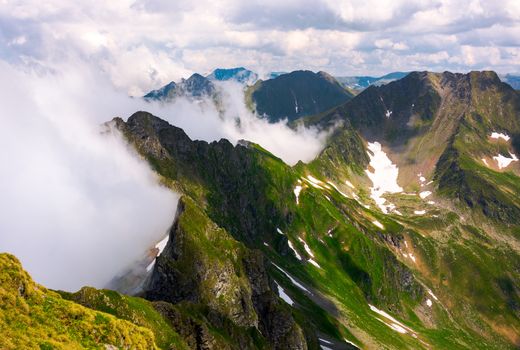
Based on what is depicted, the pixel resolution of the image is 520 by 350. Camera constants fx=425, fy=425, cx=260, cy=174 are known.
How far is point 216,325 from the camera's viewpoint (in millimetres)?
87625

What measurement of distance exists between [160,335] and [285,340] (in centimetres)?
5151

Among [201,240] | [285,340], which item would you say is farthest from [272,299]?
[201,240]

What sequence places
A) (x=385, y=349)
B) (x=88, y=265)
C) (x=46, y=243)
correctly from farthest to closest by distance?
(x=46, y=243), (x=385, y=349), (x=88, y=265)

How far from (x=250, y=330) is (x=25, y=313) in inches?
2811

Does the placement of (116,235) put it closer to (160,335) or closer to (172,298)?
(172,298)

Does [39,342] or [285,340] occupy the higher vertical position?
[39,342]

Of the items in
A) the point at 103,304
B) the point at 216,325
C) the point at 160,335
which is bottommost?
the point at 216,325

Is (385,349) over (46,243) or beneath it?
beneath

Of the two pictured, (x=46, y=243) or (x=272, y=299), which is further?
(x=46, y=243)

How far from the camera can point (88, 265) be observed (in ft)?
456

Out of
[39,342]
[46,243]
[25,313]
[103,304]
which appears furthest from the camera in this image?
[46,243]

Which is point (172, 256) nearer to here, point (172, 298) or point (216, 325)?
point (172, 298)

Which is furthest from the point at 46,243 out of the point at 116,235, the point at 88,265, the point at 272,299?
the point at 272,299

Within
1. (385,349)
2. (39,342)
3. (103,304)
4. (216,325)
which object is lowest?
(385,349)
